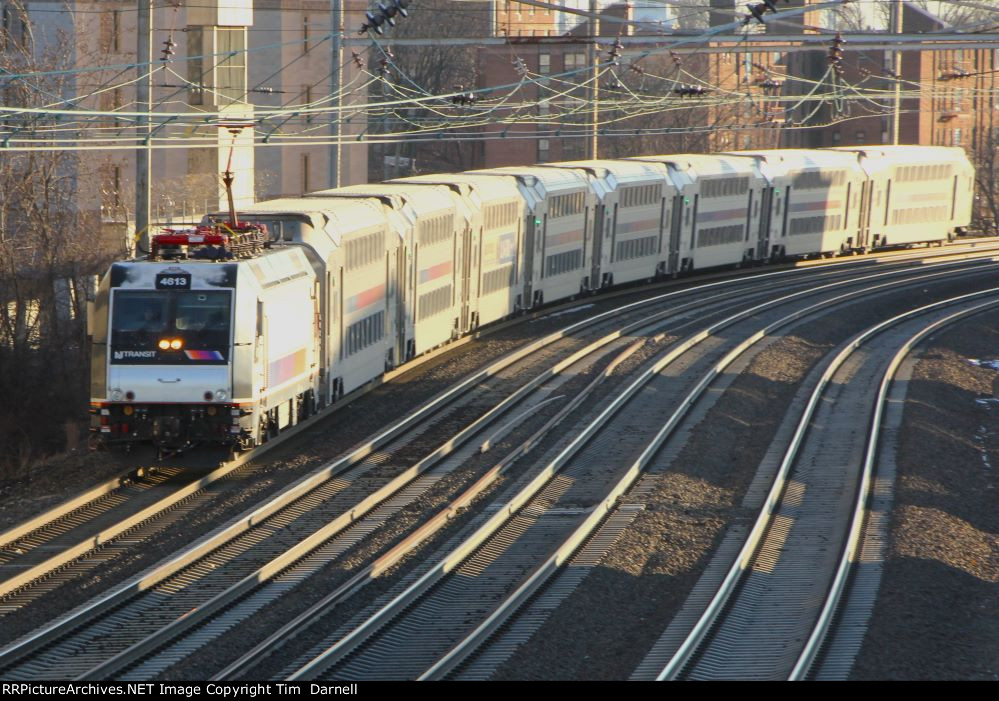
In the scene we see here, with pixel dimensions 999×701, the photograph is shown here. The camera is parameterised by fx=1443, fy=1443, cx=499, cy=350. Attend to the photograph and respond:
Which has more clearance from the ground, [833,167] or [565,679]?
[833,167]

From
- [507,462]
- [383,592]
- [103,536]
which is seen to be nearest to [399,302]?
[507,462]

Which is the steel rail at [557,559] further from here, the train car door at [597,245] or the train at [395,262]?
the train car door at [597,245]

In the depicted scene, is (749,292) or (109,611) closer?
(109,611)

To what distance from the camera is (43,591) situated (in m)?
14.5

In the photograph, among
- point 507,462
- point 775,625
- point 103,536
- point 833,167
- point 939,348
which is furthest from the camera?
point 833,167

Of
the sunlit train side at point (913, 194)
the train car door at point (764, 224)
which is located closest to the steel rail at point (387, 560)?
the train car door at point (764, 224)

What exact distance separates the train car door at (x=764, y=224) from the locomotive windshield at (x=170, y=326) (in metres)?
31.3

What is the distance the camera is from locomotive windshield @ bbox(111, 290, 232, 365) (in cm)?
1880

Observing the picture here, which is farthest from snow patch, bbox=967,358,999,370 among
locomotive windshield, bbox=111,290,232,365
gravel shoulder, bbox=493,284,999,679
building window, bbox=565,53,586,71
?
building window, bbox=565,53,586,71

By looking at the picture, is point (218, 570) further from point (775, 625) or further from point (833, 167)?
point (833, 167)

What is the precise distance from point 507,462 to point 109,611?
7786 mm

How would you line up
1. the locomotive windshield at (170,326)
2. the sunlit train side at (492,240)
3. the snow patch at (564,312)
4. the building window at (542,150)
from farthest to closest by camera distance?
the building window at (542,150), the snow patch at (564,312), the sunlit train side at (492,240), the locomotive windshield at (170,326)

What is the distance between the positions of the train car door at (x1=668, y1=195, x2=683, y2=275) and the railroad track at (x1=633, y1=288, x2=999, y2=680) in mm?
18510

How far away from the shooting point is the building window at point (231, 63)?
46.0 m
